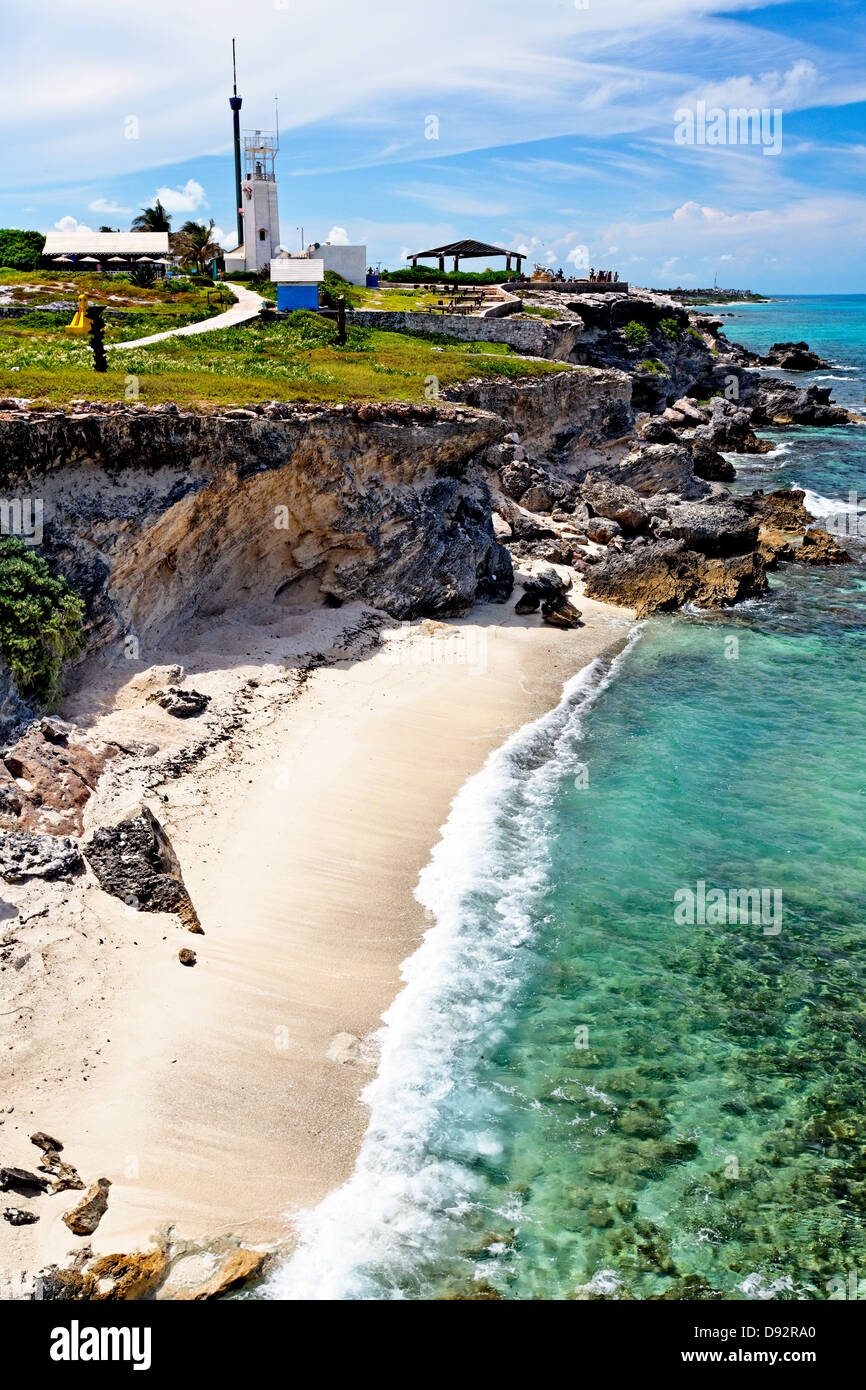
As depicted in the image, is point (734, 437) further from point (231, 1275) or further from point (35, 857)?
point (231, 1275)

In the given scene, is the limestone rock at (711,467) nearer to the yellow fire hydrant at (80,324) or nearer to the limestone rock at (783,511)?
the limestone rock at (783,511)

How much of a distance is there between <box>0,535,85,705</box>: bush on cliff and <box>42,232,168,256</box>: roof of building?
49.3 metres

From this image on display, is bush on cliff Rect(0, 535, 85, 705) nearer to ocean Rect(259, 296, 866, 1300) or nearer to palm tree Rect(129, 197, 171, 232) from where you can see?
ocean Rect(259, 296, 866, 1300)

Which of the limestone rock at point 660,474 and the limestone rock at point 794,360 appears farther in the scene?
the limestone rock at point 794,360

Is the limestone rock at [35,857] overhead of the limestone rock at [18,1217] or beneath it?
overhead

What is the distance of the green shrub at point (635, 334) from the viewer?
208ft

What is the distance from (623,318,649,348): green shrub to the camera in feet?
208

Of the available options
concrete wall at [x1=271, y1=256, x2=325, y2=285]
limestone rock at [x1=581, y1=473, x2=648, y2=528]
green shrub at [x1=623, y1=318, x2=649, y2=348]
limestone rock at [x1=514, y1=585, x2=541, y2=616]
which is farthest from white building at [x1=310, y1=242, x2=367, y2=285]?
limestone rock at [x1=514, y1=585, x2=541, y2=616]

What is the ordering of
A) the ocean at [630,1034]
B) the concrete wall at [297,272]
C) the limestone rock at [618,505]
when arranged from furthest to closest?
the concrete wall at [297,272]
the limestone rock at [618,505]
the ocean at [630,1034]

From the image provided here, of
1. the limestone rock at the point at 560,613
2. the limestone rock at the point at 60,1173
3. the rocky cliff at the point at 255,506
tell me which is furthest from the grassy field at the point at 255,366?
the limestone rock at the point at 60,1173

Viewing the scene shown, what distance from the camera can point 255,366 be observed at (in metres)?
32.4

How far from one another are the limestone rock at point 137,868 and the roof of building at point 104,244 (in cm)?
5593

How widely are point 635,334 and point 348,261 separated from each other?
19.3m

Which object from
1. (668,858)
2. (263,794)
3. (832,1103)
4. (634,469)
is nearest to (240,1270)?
(832,1103)
